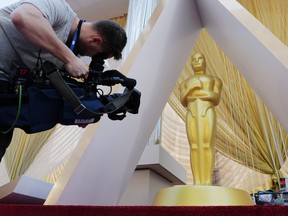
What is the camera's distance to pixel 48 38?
2.70 ft

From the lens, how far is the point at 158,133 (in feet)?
7.66

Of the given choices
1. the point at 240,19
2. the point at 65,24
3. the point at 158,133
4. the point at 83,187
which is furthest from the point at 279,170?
the point at 65,24

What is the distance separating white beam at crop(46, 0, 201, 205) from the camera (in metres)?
1.14

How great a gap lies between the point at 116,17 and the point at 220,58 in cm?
210

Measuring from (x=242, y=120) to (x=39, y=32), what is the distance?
3.04m

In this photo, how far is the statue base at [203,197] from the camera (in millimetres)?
1317

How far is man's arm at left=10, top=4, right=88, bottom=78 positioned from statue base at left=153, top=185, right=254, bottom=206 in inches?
29.6

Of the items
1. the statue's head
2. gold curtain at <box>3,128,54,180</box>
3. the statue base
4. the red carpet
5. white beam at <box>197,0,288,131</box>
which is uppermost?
gold curtain at <box>3,128,54,180</box>

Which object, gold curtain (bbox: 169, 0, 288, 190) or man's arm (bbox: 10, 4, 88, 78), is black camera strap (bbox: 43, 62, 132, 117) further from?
gold curtain (bbox: 169, 0, 288, 190)

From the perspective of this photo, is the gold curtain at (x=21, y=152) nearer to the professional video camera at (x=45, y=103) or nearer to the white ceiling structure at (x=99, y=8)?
the white ceiling structure at (x=99, y=8)

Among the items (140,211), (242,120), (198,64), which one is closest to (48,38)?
(140,211)

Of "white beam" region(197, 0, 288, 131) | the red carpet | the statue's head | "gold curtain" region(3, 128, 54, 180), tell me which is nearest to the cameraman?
the red carpet

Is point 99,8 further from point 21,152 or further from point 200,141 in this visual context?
point 200,141

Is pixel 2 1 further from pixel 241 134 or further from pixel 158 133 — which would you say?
pixel 241 134
